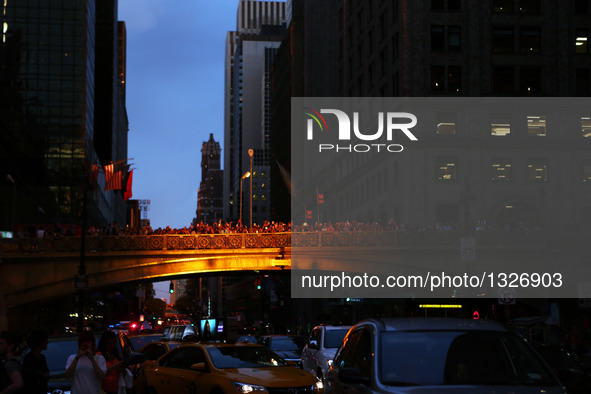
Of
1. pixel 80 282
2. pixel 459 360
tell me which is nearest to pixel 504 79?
pixel 80 282

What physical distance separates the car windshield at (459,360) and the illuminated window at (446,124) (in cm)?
5386

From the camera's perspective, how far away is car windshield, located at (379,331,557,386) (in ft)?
26.7

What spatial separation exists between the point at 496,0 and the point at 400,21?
7.90 metres

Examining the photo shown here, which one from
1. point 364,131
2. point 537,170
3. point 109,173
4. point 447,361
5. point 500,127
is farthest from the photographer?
point 364,131

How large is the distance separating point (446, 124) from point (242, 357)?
160 feet

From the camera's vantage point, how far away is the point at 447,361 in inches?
328

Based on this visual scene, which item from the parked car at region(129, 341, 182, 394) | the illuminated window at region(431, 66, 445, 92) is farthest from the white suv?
the illuminated window at region(431, 66, 445, 92)

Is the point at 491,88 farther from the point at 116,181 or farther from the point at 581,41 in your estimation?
the point at 116,181

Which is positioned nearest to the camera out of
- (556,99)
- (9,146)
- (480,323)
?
(480,323)

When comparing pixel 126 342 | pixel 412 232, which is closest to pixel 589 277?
pixel 412 232

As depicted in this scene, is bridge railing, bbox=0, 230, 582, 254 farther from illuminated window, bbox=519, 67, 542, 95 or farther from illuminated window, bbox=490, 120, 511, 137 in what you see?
illuminated window, bbox=519, 67, 542, 95

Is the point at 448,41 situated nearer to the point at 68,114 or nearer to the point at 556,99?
the point at 556,99

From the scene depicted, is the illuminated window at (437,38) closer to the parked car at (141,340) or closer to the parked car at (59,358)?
the parked car at (141,340)

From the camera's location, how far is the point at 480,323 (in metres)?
9.05
